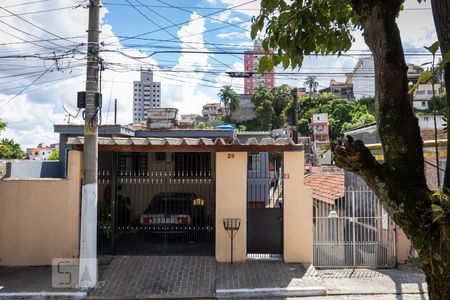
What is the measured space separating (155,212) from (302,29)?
22.7ft

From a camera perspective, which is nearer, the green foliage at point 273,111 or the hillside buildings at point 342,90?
the green foliage at point 273,111

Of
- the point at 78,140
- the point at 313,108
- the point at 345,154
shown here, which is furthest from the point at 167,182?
the point at 313,108

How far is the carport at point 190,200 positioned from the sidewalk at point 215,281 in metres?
0.49

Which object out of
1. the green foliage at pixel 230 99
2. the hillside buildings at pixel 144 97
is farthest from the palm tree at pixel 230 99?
the hillside buildings at pixel 144 97

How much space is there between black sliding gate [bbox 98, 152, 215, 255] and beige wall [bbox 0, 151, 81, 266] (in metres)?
0.72

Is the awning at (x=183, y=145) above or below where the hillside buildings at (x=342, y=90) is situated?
below

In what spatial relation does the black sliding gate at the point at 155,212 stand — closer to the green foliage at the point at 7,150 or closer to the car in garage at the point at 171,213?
the car in garage at the point at 171,213

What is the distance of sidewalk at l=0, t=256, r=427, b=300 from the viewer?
23.1 feet

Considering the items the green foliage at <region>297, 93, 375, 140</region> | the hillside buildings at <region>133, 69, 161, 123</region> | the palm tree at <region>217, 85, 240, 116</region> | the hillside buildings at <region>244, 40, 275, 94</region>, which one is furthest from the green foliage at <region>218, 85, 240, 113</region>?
the hillside buildings at <region>244, 40, 275, 94</region>

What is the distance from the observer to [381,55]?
2449 millimetres

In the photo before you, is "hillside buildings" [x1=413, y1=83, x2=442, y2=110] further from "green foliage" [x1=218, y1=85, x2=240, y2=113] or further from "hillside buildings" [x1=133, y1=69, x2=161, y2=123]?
"green foliage" [x1=218, y1=85, x2=240, y2=113]

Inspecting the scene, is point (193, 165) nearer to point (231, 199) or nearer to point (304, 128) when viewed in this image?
point (231, 199)

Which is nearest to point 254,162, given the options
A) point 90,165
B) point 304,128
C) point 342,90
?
point 90,165
